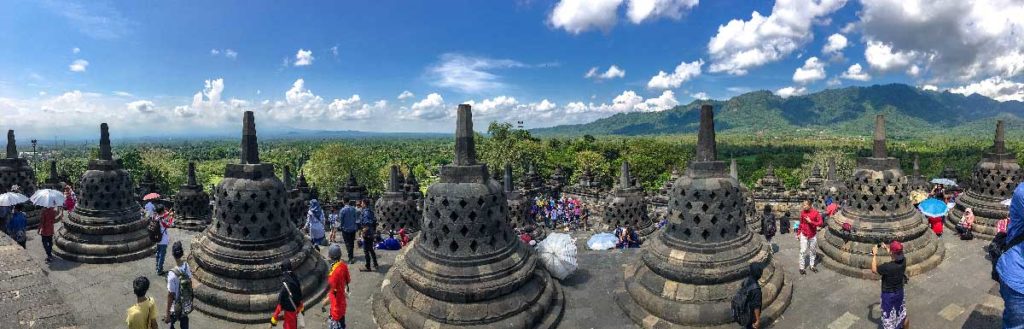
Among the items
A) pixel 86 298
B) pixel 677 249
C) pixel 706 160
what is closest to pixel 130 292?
pixel 86 298

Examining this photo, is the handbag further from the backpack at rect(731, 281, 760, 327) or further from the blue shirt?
the blue shirt

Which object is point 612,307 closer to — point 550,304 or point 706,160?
point 550,304

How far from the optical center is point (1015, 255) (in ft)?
12.6

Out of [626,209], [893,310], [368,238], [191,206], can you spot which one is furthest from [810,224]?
[191,206]

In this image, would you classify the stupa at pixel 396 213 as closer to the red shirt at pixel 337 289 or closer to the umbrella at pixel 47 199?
the umbrella at pixel 47 199

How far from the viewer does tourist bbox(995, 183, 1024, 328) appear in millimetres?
3781

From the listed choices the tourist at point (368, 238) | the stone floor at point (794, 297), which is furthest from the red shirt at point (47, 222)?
the tourist at point (368, 238)

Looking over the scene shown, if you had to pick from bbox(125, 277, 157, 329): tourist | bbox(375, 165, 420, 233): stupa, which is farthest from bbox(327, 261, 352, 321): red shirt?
bbox(375, 165, 420, 233): stupa

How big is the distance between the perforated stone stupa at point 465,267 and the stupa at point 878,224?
6238 mm

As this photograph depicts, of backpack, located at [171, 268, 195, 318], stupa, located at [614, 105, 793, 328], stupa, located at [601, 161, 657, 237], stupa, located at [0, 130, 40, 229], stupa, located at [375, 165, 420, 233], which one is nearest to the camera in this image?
backpack, located at [171, 268, 195, 318]

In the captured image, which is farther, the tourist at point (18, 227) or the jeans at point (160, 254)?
the tourist at point (18, 227)

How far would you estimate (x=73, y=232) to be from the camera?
10.7 meters

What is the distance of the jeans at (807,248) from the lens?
905 cm

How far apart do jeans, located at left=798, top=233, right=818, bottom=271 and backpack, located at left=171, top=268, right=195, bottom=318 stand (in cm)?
1088
